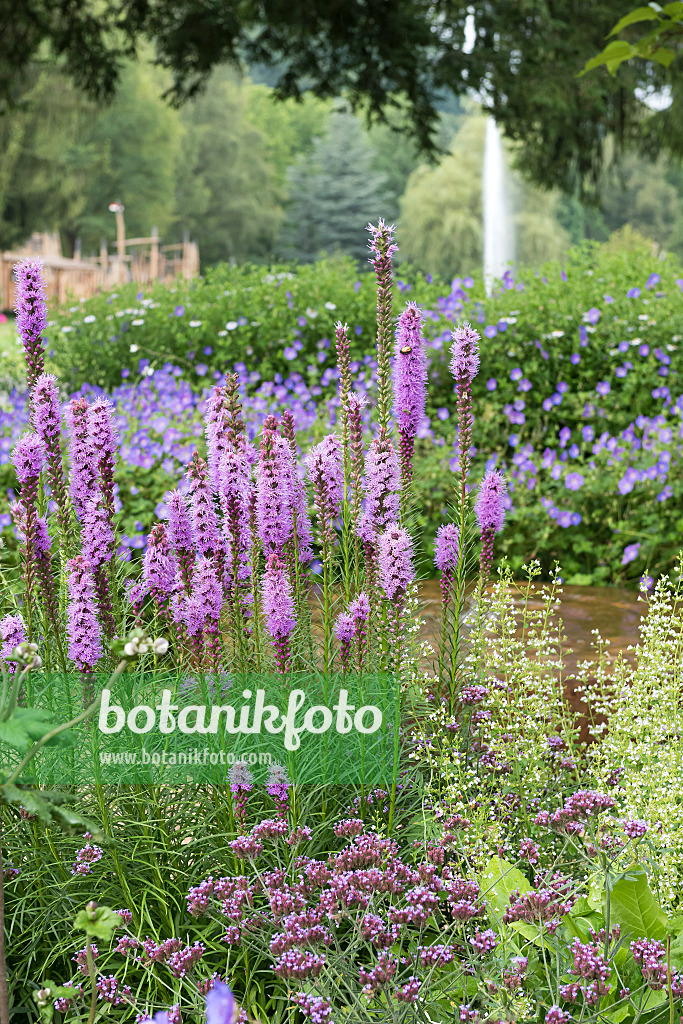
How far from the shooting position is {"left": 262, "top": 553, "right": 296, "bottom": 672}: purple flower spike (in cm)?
207

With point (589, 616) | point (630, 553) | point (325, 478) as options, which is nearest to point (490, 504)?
point (325, 478)

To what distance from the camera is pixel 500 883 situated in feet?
6.98

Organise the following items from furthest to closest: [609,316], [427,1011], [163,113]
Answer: [163,113] → [609,316] → [427,1011]

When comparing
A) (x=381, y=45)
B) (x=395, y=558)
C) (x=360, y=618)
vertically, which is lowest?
(x=360, y=618)

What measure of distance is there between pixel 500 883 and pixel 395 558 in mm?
803

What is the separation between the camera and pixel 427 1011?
1931mm

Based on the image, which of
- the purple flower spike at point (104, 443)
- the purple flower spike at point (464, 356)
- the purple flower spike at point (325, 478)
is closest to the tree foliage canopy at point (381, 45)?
the purple flower spike at point (464, 356)

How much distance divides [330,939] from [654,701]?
1.32 metres

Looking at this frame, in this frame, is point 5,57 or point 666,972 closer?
point 666,972

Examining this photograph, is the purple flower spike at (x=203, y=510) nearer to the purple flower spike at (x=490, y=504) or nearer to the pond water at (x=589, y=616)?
the purple flower spike at (x=490, y=504)

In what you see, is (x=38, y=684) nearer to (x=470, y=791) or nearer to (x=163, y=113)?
(x=470, y=791)

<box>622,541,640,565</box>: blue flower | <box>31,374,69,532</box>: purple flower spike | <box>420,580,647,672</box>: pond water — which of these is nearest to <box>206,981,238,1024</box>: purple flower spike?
<box>31,374,69,532</box>: purple flower spike

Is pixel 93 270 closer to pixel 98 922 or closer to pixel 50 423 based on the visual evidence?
pixel 50 423

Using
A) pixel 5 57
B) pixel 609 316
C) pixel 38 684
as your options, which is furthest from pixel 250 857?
pixel 5 57
